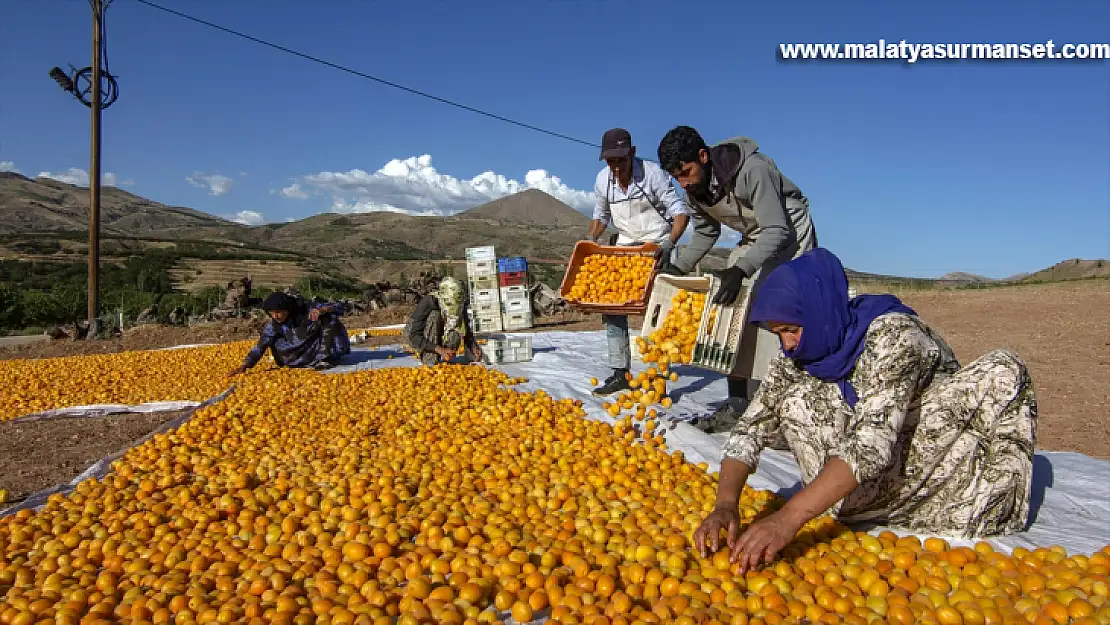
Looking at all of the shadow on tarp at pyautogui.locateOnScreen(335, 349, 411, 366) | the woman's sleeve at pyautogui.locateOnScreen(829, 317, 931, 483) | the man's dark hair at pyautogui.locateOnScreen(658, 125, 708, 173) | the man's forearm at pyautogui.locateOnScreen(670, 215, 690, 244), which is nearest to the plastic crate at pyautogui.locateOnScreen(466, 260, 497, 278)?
the shadow on tarp at pyautogui.locateOnScreen(335, 349, 411, 366)

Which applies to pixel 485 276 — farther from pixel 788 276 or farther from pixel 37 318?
pixel 37 318

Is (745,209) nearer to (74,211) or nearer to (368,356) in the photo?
(368,356)

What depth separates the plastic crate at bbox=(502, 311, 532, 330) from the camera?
39.1ft

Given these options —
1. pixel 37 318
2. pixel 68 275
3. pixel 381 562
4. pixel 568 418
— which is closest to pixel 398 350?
pixel 568 418

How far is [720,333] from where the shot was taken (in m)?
4.29

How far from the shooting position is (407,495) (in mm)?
3367

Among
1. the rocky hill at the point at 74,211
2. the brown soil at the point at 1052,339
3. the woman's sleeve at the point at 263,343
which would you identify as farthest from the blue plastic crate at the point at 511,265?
the rocky hill at the point at 74,211

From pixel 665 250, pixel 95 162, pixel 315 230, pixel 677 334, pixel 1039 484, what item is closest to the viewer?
pixel 1039 484

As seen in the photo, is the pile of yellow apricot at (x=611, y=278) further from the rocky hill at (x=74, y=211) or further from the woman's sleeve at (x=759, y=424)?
the rocky hill at (x=74, y=211)

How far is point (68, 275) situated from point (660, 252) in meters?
36.3

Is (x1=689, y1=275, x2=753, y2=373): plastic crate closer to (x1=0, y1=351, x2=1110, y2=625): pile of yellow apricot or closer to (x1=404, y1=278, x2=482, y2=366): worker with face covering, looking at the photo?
(x1=0, y1=351, x2=1110, y2=625): pile of yellow apricot

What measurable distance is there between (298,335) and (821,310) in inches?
268

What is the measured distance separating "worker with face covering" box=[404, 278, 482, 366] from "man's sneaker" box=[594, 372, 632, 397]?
2.32 metres

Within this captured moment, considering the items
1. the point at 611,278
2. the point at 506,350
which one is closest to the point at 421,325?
the point at 506,350
